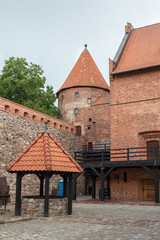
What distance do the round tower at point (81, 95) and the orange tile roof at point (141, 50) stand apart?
5.99 metres

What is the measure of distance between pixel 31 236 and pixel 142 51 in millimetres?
14998

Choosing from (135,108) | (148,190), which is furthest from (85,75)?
(148,190)

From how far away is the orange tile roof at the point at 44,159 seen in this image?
8.12 m

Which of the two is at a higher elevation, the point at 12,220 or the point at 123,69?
the point at 123,69

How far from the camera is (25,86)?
22484 millimetres

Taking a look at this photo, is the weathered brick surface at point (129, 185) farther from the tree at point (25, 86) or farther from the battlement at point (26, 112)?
the tree at point (25, 86)

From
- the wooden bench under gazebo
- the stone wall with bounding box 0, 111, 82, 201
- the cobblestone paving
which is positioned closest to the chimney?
the stone wall with bounding box 0, 111, 82, 201

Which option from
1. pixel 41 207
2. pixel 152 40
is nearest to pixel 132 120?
pixel 152 40

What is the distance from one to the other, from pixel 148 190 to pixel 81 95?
11.7m

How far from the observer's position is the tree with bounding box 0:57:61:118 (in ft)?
72.5

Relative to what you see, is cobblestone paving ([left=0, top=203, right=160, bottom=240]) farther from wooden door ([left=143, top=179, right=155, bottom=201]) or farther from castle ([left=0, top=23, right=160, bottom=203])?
wooden door ([left=143, top=179, right=155, bottom=201])

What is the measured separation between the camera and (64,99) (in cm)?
2536

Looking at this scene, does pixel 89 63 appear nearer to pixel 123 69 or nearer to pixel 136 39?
pixel 136 39

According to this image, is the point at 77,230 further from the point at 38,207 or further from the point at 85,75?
the point at 85,75
